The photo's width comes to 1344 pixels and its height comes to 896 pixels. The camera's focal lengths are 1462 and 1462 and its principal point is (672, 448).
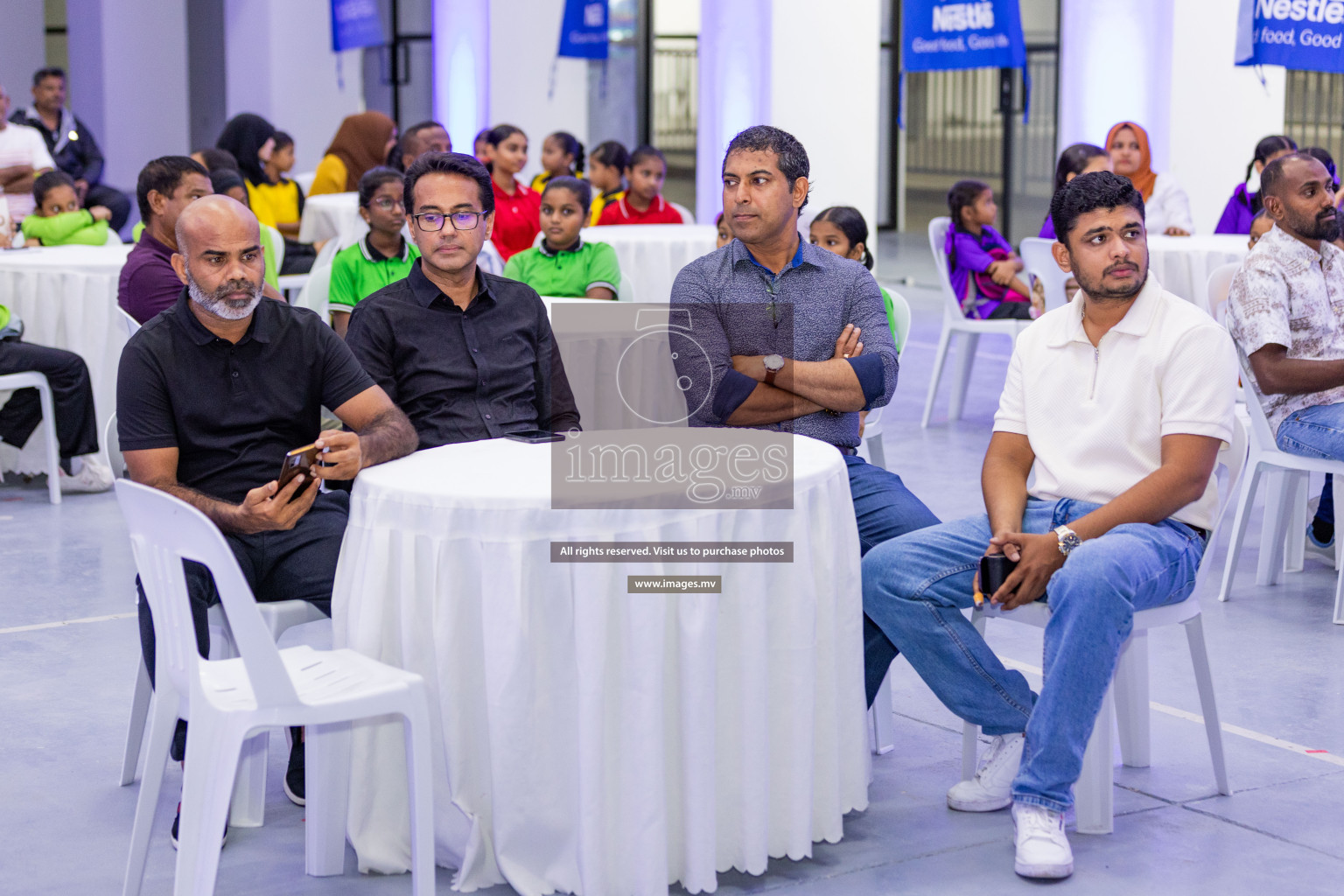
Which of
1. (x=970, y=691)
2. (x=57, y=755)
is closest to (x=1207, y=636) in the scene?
(x=970, y=691)

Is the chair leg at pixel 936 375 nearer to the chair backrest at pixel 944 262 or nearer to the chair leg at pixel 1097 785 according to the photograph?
Answer: the chair backrest at pixel 944 262

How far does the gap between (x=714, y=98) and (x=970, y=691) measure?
26.3 ft

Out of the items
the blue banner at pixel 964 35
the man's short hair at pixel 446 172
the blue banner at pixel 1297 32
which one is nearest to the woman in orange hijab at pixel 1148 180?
the blue banner at pixel 1297 32

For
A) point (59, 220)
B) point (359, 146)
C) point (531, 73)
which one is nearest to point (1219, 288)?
point (59, 220)

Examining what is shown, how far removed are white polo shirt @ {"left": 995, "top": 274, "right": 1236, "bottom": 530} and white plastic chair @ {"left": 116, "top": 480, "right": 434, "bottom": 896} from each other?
142 centimetres

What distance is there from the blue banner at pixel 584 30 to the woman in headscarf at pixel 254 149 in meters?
4.87

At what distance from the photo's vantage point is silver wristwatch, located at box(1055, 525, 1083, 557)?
9.13ft

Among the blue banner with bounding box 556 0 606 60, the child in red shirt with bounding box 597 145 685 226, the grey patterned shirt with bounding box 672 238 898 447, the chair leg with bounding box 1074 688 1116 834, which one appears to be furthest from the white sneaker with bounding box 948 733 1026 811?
the blue banner with bounding box 556 0 606 60

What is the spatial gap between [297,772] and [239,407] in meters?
0.75

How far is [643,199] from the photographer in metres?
8.32

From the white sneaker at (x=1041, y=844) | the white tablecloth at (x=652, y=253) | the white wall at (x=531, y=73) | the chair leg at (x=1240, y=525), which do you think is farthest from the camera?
the white wall at (x=531, y=73)

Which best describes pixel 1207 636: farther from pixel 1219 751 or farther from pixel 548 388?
pixel 548 388

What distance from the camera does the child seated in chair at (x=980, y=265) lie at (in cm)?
693

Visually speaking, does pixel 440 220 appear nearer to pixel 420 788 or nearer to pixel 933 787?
pixel 420 788
